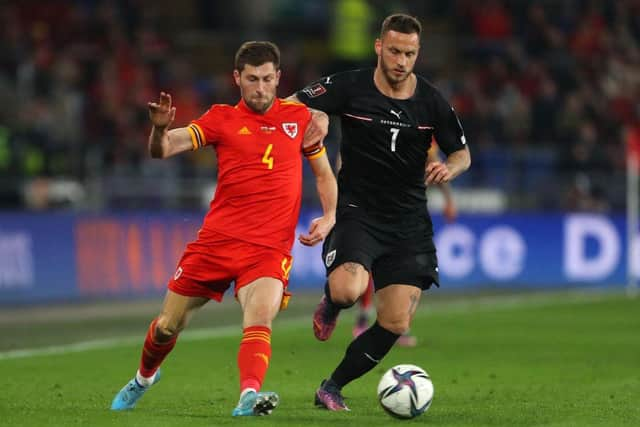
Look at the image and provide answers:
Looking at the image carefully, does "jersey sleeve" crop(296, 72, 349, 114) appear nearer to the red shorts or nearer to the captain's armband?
the captain's armband

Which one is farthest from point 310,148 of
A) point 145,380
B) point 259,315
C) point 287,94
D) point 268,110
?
point 287,94

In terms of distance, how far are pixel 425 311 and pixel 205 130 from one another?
36.2 feet

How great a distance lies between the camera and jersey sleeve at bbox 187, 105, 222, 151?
8320 millimetres

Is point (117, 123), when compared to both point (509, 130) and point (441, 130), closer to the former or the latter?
point (509, 130)

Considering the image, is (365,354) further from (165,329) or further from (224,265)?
(165,329)

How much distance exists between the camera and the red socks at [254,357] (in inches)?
314

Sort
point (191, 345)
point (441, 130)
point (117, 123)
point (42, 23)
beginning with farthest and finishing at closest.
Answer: point (42, 23), point (117, 123), point (191, 345), point (441, 130)

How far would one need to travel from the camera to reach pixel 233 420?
8.14 metres

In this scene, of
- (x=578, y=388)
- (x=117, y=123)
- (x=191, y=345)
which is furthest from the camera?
(x=117, y=123)

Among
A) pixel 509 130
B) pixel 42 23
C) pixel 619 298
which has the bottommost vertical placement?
pixel 619 298

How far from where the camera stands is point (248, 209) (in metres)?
8.40

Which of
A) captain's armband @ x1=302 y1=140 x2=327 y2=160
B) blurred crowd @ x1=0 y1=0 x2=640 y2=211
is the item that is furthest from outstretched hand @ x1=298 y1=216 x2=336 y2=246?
blurred crowd @ x1=0 y1=0 x2=640 y2=211

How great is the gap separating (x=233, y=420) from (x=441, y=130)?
2.35 meters

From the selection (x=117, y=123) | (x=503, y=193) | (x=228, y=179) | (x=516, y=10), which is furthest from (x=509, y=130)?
(x=228, y=179)
